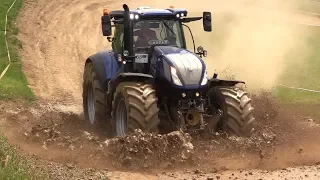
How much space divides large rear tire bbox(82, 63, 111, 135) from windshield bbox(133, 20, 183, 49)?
1485 millimetres

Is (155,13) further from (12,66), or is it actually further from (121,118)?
(12,66)

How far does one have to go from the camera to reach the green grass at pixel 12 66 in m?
16.7

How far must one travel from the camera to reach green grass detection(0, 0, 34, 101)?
16688mm

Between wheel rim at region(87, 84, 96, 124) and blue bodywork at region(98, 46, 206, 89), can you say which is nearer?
blue bodywork at region(98, 46, 206, 89)

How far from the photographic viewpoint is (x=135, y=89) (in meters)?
10.7

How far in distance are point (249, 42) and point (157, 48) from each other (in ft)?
40.8

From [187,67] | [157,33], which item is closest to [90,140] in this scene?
[187,67]

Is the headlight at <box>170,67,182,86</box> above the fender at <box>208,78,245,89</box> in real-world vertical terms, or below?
above

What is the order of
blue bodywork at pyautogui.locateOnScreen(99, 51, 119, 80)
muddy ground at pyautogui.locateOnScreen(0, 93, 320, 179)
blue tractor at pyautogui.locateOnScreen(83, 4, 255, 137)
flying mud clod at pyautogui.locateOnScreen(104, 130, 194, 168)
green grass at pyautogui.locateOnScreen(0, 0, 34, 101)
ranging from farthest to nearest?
green grass at pyautogui.locateOnScreen(0, 0, 34, 101) < blue bodywork at pyautogui.locateOnScreen(99, 51, 119, 80) < blue tractor at pyautogui.locateOnScreen(83, 4, 255, 137) < flying mud clod at pyautogui.locateOnScreen(104, 130, 194, 168) < muddy ground at pyautogui.locateOnScreen(0, 93, 320, 179)

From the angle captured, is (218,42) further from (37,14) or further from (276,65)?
(37,14)

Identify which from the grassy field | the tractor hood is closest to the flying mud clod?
the tractor hood

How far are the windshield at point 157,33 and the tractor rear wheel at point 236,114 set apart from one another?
178 centimetres

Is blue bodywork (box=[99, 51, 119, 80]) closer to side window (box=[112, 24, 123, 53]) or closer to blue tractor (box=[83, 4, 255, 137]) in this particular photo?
blue tractor (box=[83, 4, 255, 137])

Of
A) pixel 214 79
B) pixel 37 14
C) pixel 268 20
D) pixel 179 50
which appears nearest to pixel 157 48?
pixel 179 50
